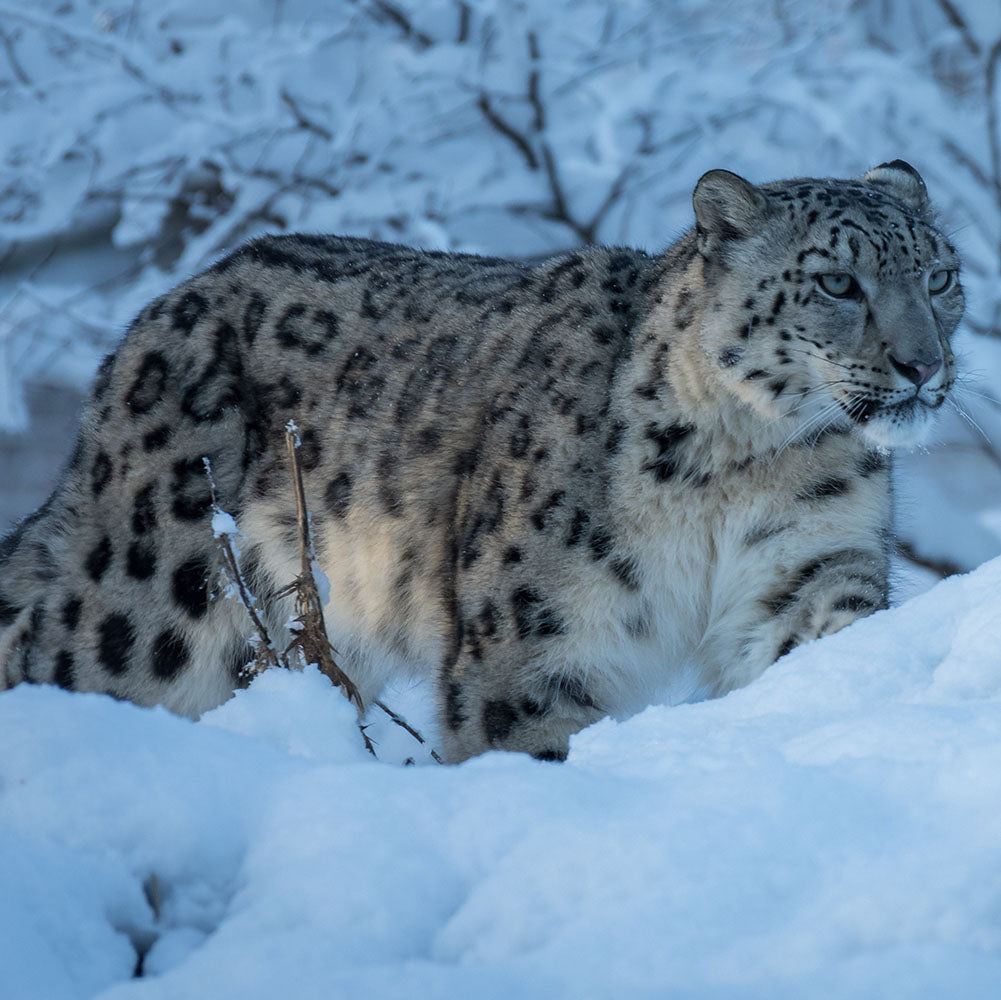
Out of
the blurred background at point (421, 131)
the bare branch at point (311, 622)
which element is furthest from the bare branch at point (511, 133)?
the bare branch at point (311, 622)

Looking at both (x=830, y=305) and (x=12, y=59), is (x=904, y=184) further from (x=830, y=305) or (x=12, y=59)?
(x=12, y=59)

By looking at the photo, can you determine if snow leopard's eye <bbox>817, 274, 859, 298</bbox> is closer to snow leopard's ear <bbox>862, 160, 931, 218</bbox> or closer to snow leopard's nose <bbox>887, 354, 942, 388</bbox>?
snow leopard's nose <bbox>887, 354, 942, 388</bbox>

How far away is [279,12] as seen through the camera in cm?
1057

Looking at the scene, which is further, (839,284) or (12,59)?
(12,59)

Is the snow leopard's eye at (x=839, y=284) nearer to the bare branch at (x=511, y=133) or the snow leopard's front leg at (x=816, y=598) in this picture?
the snow leopard's front leg at (x=816, y=598)

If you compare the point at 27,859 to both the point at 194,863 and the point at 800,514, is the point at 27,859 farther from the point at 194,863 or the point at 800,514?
the point at 800,514

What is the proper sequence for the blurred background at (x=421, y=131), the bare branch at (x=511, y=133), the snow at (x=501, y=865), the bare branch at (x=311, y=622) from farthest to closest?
the bare branch at (x=511, y=133), the blurred background at (x=421, y=131), the bare branch at (x=311, y=622), the snow at (x=501, y=865)

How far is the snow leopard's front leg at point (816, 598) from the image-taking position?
11.8ft

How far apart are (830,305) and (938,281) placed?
37 centimetres

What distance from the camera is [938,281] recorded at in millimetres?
3717

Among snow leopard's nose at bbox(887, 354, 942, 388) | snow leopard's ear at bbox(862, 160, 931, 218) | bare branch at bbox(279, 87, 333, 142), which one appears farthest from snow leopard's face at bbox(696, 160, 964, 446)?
bare branch at bbox(279, 87, 333, 142)

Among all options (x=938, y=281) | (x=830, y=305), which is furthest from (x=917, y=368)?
(x=938, y=281)

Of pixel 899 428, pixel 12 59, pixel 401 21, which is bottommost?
pixel 12 59

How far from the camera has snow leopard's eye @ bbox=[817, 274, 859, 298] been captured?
140 inches
